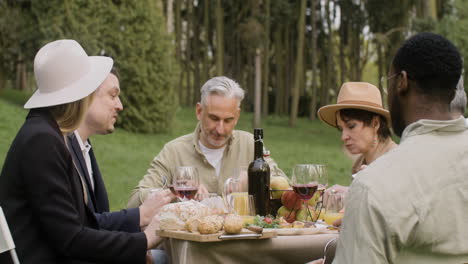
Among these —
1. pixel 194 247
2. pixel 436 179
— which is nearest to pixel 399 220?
pixel 436 179

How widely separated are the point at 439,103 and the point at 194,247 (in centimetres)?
157

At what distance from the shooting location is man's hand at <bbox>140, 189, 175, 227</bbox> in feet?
13.4

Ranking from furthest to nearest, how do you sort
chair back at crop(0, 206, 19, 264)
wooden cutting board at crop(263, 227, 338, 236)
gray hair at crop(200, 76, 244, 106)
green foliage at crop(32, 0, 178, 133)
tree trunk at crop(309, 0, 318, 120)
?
tree trunk at crop(309, 0, 318, 120) → green foliage at crop(32, 0, 178, 133) → gray hair at crop(200, 76, 244, 106) → wooden cutting board at crop(263, 227, 338, 236) → chair back at crop(0, 206, 19, 264)

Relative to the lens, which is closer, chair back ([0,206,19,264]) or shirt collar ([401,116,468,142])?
shirt collar ([401,116,468,142])

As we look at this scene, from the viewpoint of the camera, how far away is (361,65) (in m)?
42.0

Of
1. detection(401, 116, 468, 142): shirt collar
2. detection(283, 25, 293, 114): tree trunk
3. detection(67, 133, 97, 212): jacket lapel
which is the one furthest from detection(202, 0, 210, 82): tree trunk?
detection(401, 116, 468, 142): shirt collar

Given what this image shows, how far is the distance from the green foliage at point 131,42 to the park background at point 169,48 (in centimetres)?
3

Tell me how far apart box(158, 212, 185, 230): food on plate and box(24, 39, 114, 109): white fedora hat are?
0.78 m

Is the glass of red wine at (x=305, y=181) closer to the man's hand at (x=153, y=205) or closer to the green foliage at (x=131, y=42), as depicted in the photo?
the man's hand at (x=153, y=205)

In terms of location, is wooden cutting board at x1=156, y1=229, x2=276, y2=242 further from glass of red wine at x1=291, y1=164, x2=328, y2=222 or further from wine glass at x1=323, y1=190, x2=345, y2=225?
wine glass at x1=323, y1=190, x2=345, y2=225

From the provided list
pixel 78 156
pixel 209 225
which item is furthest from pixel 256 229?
pixel 78 156

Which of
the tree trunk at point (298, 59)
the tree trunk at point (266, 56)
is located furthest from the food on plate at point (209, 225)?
the tree trunk at point (298, 59)

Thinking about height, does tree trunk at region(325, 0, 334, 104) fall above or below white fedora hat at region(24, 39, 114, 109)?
below

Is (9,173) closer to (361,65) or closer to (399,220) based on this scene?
(399,220)
